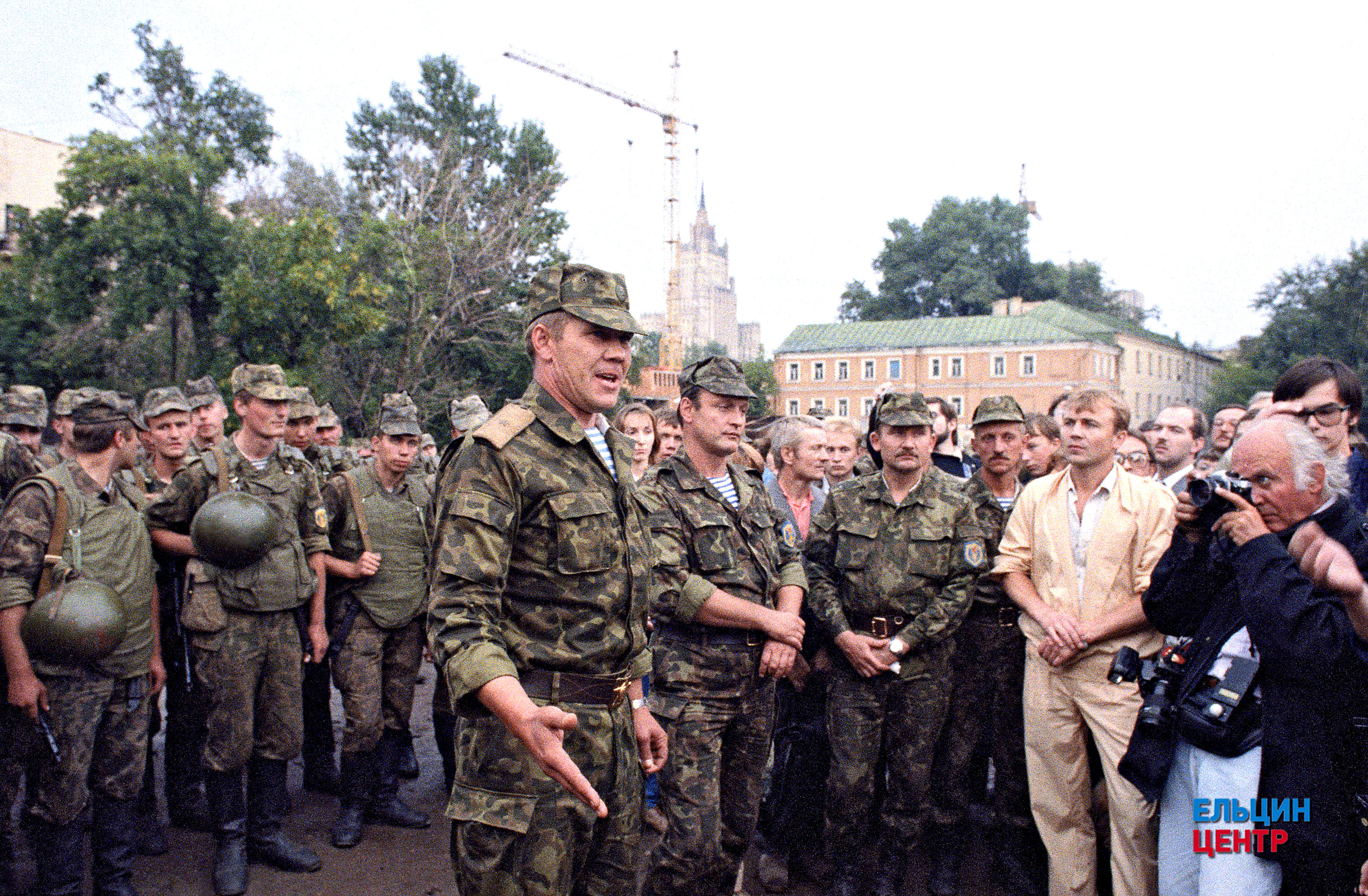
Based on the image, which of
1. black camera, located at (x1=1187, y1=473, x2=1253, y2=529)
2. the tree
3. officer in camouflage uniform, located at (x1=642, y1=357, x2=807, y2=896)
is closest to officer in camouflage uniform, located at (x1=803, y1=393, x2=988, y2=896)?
officer in camouflage uniform, located at (x1=642, y1=357, x2=807, y2=896)

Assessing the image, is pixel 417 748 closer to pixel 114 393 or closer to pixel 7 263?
pixel 114 393

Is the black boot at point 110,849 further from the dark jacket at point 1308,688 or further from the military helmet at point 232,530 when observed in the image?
the dark jacket at point 1308,688

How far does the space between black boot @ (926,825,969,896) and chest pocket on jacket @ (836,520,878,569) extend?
149 cm

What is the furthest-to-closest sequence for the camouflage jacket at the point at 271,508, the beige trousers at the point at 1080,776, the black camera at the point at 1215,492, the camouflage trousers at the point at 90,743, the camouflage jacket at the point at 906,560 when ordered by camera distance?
the camouflage jacket at the point at 271,508
the camouflage jacket at the point at 906,560
the camouflage trousers at the point at 90,743
the beige trousers at the point at 1080,776
the black camera at the point at 1215,492

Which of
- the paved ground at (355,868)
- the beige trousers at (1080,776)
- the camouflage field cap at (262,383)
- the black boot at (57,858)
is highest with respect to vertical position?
the camouflage field cap at (262,383)

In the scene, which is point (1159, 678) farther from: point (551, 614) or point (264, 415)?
point (264, 415)

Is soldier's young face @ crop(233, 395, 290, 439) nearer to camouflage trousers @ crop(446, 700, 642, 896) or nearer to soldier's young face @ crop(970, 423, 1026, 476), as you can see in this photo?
camouflage trousers @ crop(446, 700, 642, 896)

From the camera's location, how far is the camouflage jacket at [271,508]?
4.45m

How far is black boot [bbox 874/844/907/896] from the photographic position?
14.4 feet

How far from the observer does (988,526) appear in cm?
482

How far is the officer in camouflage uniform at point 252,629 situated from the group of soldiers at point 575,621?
2 cm

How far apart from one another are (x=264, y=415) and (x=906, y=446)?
3381 millimetres

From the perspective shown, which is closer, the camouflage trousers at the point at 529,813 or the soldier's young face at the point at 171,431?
the camouflage trousers at the point at 529,813

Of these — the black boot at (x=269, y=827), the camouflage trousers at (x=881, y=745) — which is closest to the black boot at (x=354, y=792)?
the black boot at (x=269, y=827)
